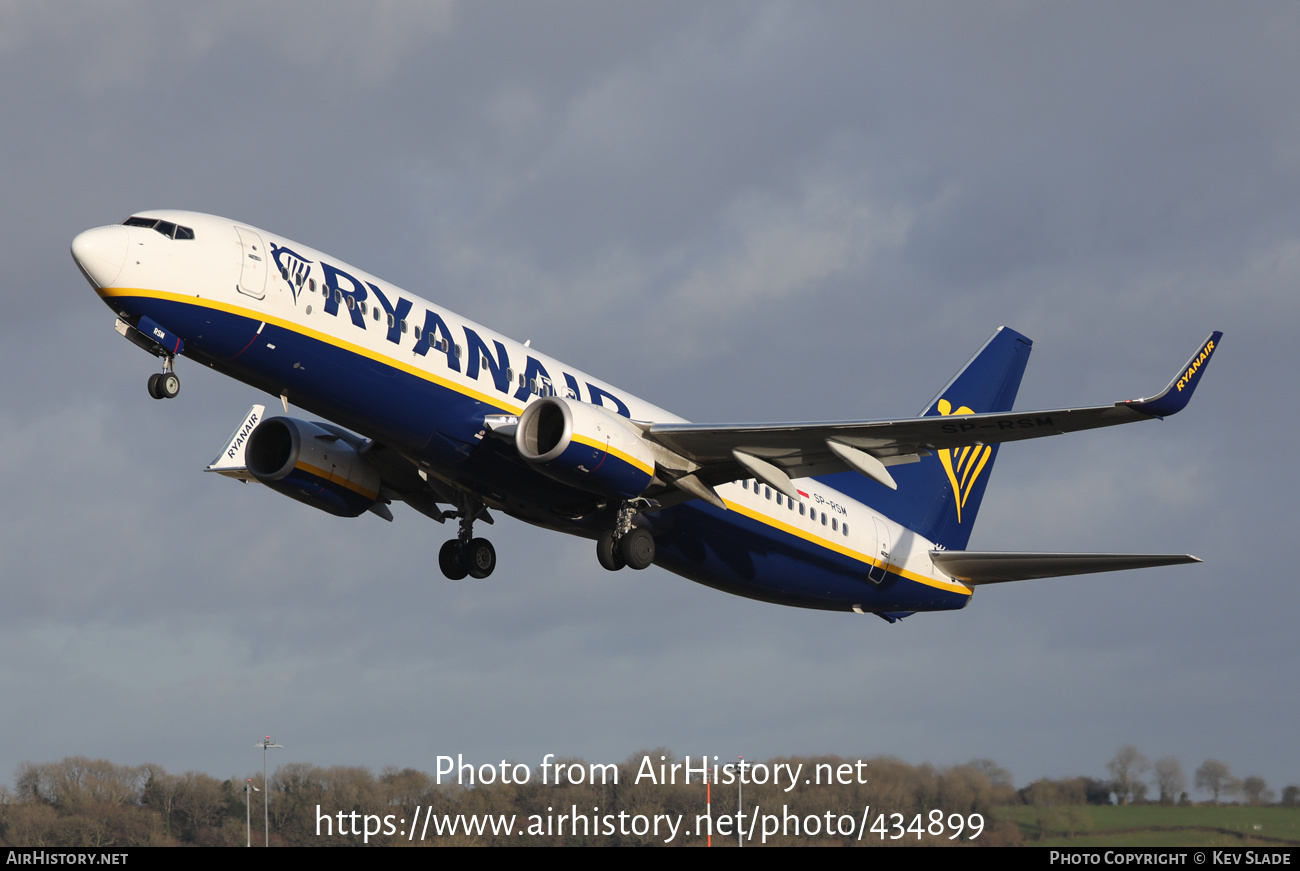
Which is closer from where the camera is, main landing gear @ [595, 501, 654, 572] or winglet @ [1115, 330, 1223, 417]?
winglet @ [1115, 330, 1223, 417]

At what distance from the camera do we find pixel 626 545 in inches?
1198

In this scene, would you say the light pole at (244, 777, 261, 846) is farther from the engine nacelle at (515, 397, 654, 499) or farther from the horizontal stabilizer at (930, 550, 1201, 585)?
the horizontal stabilizer at (930, 550, 1201, 585)

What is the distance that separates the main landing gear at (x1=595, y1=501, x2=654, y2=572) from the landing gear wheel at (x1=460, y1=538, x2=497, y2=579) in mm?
4784

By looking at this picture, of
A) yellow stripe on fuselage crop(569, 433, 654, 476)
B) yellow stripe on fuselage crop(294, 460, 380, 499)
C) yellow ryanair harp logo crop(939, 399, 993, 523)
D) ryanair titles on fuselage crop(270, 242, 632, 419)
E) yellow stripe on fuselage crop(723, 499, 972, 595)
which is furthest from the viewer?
yellow ryanair harp logo crop(939, 399, 993, 523)

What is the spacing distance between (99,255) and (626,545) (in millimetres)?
12329

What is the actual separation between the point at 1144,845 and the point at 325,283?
65.4ft

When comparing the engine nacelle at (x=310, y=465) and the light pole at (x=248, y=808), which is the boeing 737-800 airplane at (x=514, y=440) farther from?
the light pole at (x=248, y=808)

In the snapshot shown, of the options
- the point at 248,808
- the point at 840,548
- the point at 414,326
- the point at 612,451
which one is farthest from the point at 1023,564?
the point at 248,808

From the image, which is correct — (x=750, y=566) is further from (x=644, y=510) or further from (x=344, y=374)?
(x=344, y=374)

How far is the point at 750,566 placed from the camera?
34.4 meters

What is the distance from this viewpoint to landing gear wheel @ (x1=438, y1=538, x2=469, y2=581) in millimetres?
34688

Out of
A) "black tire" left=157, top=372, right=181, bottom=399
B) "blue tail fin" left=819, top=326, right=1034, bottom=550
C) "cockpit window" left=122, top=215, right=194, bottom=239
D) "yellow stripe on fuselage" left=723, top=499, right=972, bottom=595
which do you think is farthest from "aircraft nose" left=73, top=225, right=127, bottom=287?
"blue tail fin" left=819, top=326, right=1034, bottom=550

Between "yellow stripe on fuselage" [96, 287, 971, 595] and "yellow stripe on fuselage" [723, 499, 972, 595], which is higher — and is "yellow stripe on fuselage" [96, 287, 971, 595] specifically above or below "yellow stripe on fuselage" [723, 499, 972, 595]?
above
